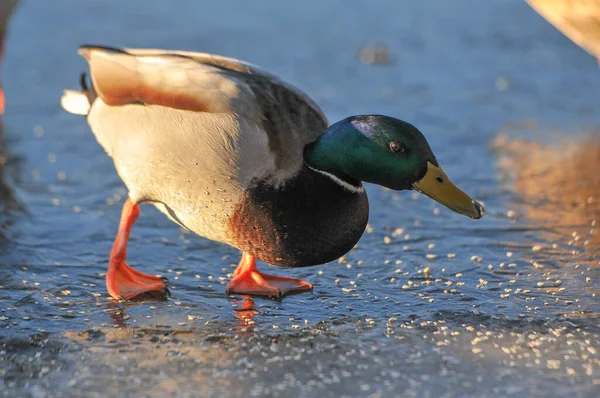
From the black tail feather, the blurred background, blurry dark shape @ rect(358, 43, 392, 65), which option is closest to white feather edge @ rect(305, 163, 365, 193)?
the blurred background

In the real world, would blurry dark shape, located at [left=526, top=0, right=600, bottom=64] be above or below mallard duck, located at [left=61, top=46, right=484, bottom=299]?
above

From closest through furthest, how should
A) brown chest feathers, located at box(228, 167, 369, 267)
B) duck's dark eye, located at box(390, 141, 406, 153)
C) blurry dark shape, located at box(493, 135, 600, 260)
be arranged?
duck's dark eye, located at box(390, 141, 406, 153) → brown chest feathers, located at box(228, 167, 369, 267) → blurry dark shape, located at box(493, 135, 600, 260)

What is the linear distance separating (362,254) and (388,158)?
1.02 meters

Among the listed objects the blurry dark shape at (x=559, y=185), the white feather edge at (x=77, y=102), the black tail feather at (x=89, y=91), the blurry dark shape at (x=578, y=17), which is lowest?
the white feather edge at (x=77, y=102)

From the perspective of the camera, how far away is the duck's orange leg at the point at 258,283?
14.1ft

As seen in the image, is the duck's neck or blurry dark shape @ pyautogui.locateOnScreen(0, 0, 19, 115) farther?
blurry dark shape @ pyautogui.locateOnScreen(0, 0, 19, 115)

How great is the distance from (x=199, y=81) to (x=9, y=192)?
6.38ft

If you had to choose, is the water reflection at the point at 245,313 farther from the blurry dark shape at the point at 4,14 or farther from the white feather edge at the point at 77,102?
the blurry dark shape at the point at 4,14

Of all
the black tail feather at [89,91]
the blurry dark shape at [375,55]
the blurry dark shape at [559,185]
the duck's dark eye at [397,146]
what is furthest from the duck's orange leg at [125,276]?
the blurry dark shape at [375,55]

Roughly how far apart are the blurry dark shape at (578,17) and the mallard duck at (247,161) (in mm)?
2518

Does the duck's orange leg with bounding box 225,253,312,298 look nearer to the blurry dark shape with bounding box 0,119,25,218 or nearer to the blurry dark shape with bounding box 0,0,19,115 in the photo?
the blurry dark shape with bounding box 0,119,25,218

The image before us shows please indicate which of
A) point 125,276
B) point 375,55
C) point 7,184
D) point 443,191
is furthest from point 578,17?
point 7,184

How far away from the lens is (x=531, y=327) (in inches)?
151

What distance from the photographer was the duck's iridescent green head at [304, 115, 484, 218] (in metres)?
3.80
